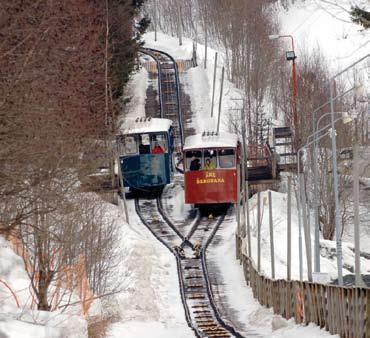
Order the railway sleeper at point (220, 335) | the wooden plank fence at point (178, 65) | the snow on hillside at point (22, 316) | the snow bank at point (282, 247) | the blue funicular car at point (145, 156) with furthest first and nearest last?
the wooden plank fence at point (178, 65) → the blue funicular car at point (145, 156) → the snow bank at point (282, 247) → the railway sleeper at point (220, 335) → the snow on hillside at point (22, 316)

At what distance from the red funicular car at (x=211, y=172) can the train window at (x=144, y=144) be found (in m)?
2.46

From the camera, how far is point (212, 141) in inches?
1721

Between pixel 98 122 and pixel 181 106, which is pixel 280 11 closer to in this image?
pixel 181 106

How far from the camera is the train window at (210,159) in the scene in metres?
42.8

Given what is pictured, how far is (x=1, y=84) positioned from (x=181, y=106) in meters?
55.8

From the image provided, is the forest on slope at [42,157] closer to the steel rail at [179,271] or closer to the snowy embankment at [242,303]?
the steel rail at [179,271]

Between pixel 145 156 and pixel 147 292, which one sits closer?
pixel 147 292

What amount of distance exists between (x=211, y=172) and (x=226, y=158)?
1043 millimetres

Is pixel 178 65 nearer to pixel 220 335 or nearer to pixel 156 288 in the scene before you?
pixel 156 288

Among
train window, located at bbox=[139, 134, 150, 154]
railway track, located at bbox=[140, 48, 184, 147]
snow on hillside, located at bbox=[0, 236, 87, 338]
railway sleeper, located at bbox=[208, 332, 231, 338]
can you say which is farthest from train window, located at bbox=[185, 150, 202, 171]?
snow on hillside, located at bbox=[0, 236, 87, 338]

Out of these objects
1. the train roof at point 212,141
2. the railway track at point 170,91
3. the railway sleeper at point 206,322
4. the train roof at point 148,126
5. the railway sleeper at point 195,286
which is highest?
the railway track at point 170,91

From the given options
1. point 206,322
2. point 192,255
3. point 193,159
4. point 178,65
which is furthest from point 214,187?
point 178,65

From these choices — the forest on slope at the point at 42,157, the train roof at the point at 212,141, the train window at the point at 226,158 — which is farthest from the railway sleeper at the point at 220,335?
the train roof at the point at 212,141

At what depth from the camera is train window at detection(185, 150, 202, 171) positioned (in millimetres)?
43031
